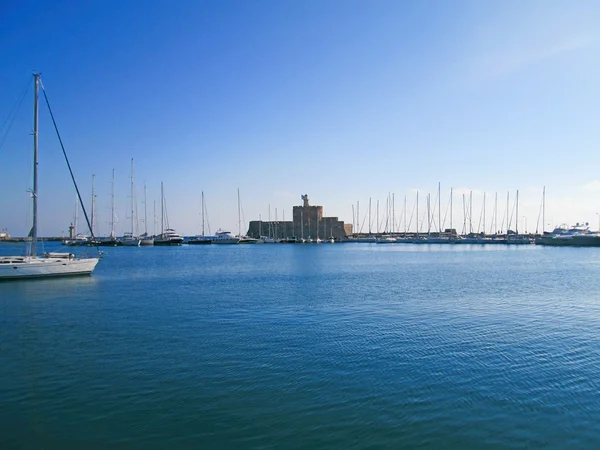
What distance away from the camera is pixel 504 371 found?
33.6ft

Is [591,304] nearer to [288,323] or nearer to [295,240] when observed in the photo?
[288,323]

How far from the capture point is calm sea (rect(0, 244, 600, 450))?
720 cm

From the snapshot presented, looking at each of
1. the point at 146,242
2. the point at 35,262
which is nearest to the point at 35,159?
the point at 35,262

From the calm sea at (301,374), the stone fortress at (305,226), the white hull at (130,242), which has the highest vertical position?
the stone fortress at (305,226)

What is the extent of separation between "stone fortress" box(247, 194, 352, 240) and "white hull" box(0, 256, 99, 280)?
351 feet

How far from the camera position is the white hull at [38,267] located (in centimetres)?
2697

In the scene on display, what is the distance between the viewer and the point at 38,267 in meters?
27.7

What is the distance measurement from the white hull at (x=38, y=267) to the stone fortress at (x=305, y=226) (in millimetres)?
106980

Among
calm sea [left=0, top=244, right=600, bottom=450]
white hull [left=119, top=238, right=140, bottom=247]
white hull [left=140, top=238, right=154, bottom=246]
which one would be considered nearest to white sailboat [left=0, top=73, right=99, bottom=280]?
calm sea [left=0, top=244, right=600, bottom=450]

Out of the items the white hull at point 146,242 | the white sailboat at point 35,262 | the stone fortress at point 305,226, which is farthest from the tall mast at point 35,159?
the stone fortress at point 305,226

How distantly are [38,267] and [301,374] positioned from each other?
23.8m

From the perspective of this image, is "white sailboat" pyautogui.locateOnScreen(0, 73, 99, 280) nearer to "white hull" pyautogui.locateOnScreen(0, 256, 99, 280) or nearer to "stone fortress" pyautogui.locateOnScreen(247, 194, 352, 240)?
"white hull" pyautogui.locateOnScreen(0, 256, 99, 280)

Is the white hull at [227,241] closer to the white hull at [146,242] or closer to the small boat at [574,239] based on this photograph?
the white hull at [146,242]

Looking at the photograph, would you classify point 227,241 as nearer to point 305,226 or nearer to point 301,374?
point 305,226
